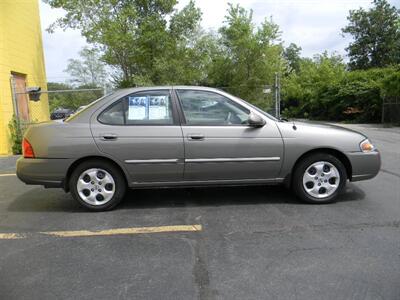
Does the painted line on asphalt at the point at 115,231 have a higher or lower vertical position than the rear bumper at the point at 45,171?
lower

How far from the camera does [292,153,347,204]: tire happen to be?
195 inches

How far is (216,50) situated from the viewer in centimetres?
1844

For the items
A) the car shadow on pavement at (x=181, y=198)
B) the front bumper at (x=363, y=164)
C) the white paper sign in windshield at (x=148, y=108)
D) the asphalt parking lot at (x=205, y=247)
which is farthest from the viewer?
the car shadow on pavement at (x=181, y=198)

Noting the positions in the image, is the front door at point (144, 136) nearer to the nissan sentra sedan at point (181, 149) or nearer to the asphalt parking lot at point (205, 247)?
the nissan sentra sedan at point (181, 149)

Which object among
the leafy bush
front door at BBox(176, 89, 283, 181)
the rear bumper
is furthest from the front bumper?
the leafy bush

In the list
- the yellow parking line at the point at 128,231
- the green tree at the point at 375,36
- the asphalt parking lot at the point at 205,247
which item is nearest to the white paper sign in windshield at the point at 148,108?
the asphalt parking lot at the point at 205,247

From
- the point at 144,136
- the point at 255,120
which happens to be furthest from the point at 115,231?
Result: the point at 255,120

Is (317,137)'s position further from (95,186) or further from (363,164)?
(95,186)

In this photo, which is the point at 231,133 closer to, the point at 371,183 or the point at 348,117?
the point at 371,183

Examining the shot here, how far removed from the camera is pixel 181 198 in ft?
17.9

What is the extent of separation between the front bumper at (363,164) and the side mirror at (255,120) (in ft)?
4.04

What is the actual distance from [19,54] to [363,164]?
1061 centimetres

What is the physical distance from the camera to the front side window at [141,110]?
4840 mm

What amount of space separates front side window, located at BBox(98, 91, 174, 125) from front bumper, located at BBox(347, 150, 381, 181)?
8.03 feet
